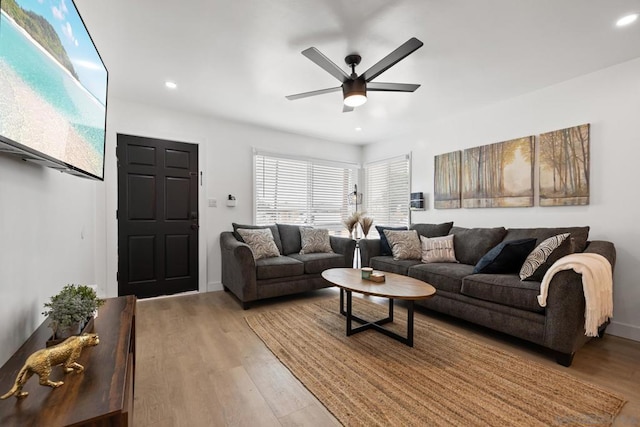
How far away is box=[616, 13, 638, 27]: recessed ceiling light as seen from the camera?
1984 millimetres

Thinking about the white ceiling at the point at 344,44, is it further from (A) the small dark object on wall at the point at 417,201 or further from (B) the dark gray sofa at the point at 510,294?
(B) the dark gray sofa at the point at 510,294

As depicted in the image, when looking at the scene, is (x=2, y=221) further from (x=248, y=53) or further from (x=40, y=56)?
(x=248, y=53)

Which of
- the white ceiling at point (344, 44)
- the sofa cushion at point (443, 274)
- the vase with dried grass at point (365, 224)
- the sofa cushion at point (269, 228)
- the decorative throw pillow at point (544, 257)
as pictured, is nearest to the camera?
the white ceiling at point (344, 44)

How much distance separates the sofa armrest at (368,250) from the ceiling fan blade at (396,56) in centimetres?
228

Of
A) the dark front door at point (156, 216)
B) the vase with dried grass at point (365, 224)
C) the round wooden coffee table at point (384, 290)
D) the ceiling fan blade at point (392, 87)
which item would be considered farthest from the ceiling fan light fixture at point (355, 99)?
the vase with dried grass at point (365, 224)

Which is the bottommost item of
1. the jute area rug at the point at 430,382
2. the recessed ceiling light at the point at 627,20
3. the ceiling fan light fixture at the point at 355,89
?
the jute area rug at the point at 430,382

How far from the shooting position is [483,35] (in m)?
2.21

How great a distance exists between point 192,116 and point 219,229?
167 centimetres

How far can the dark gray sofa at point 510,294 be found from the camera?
80.0 inches

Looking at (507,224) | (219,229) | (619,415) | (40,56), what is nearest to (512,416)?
(619,415)

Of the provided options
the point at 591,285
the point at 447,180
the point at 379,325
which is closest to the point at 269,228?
the point at 379,325

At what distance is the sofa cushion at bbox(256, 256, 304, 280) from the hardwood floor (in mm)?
529

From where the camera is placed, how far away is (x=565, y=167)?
9.70ft

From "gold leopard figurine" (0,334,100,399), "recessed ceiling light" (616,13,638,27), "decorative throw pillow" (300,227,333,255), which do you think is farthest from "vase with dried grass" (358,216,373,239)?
"gold leopard figurine" (0,334,100,399)
